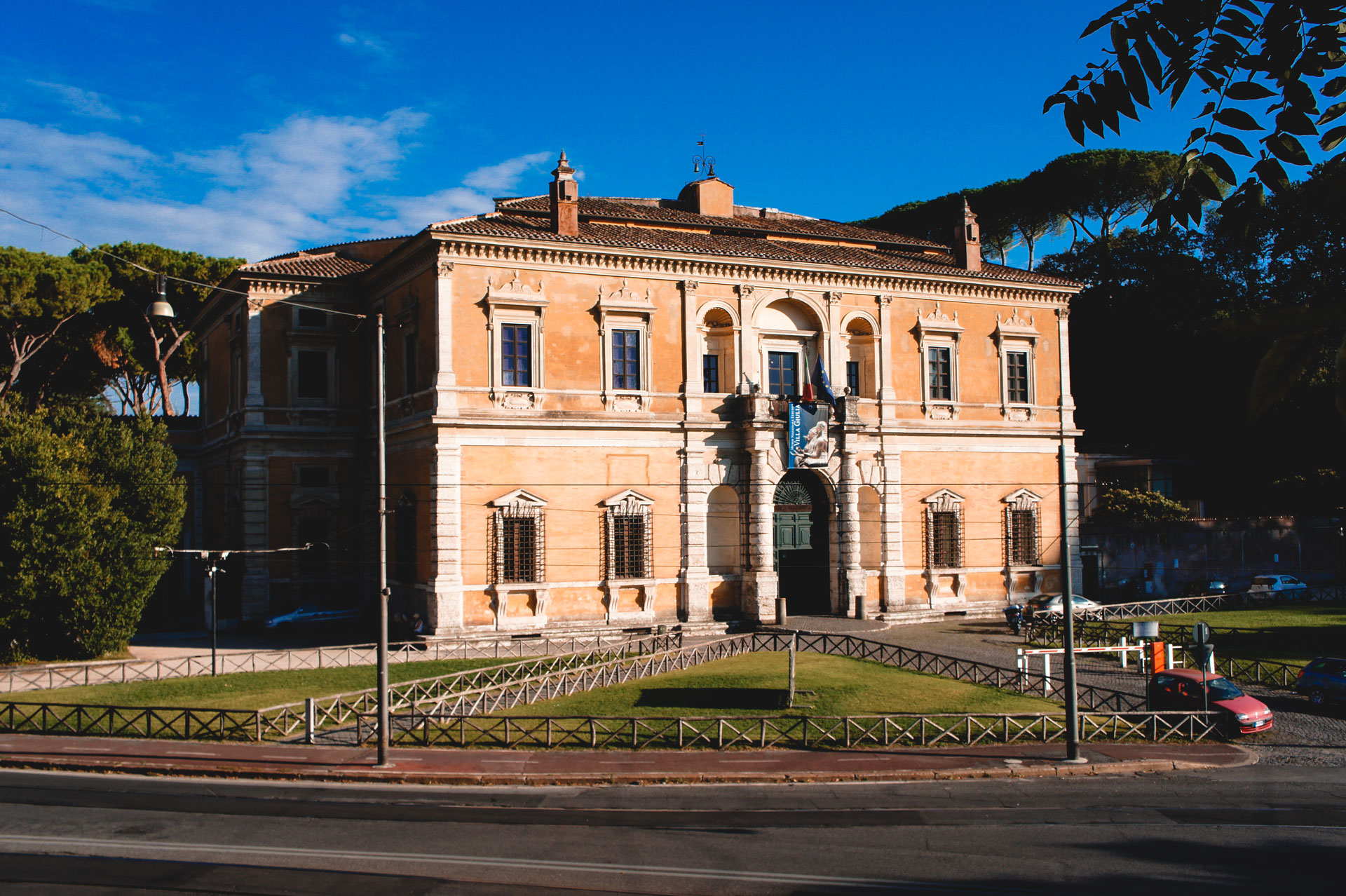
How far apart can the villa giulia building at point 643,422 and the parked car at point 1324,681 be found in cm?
1606

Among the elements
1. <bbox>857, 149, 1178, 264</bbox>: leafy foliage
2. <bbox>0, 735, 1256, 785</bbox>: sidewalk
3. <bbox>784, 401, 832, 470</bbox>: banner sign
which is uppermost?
<bbox>857, 149, 1178, 264</bbox>: leafy foliage

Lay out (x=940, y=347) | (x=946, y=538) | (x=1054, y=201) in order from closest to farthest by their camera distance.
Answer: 1. (x=946, y=538)
2. (x=940, y=347)
3. (x=1054, y=201)

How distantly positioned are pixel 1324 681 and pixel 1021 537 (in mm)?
18216

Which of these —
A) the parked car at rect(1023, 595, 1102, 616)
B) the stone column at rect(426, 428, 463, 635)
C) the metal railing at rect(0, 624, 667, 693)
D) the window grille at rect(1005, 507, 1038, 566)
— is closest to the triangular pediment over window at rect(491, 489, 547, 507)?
the stone column at rect(426, 428, 463, 635)

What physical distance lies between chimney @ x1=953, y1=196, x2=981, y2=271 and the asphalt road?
28.9 meters

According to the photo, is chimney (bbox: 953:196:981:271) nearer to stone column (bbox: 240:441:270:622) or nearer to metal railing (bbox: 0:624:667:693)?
metal railing (bbox: 0:624:667:693)

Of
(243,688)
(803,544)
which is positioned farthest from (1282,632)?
(243,688)

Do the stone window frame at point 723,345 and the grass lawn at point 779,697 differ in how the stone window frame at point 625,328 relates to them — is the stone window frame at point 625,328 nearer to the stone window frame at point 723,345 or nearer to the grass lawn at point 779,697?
the stone window frame at point 723,345

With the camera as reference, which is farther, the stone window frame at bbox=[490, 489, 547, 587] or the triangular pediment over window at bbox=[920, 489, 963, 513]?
the triangular pediment over window at bbox=[920, 489, 963, 513]

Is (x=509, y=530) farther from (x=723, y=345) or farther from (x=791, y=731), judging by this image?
(x=791, y=731)

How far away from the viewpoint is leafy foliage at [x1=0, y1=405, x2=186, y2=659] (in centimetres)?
3316

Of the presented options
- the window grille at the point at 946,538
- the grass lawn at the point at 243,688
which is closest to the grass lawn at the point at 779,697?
the grass lawn at the point at 243,688

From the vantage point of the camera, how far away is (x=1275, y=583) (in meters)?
49.9

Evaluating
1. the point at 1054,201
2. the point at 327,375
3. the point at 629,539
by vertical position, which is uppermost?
the point at 1054,201
